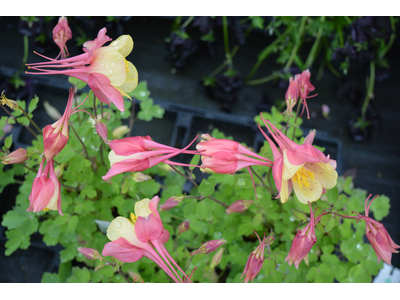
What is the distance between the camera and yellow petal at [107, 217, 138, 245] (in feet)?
1.64

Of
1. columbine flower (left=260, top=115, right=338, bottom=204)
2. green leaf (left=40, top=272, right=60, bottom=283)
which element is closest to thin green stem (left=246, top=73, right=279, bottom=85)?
columbine flower (left=260, top=115, right=338, bottom=204)

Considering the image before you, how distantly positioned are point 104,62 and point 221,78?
33.8 inches

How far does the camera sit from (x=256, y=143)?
110 cm

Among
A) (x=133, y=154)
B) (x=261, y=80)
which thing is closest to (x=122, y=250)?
(x=133, y=154)

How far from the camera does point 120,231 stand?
1.65ft

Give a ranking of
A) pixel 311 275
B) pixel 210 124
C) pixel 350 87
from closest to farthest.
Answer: pixel 311 275 < pixel 210 124 < pixel 350 87

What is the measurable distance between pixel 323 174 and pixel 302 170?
43mm

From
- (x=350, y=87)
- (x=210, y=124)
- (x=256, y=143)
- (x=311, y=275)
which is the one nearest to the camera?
(x=311, y=275)

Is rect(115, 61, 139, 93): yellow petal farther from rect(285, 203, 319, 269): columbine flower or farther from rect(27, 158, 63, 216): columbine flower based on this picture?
rect(285, 203, 319, 269): columbine flower

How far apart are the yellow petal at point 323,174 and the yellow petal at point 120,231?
0.99ft

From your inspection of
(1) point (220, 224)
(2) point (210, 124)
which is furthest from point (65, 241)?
(2) point (210, 124)

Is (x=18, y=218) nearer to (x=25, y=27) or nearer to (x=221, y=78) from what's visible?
(x=25, y=27)

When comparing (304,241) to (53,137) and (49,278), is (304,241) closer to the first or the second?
(53,137)

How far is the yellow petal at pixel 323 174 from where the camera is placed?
0.49m
